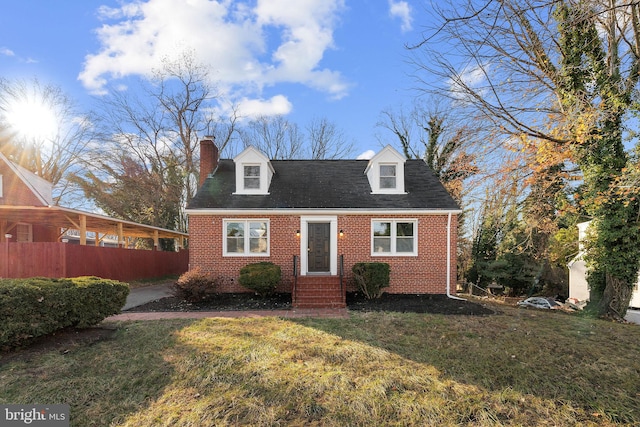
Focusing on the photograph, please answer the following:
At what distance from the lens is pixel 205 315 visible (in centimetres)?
862

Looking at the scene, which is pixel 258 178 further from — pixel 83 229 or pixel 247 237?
pixel 83 229

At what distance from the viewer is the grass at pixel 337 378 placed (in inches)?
140

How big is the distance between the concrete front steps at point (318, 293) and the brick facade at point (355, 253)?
3.29 feet

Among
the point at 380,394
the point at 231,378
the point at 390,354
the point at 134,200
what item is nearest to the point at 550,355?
the point at 390,354

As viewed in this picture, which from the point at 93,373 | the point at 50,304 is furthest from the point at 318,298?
the point at 50,304

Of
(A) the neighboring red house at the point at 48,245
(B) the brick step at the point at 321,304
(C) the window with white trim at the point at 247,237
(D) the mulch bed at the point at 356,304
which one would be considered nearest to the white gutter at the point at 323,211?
(C) the window with white trim at the point at 247,237

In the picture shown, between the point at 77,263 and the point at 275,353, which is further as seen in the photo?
the point at 77,263

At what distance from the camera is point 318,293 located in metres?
10.4

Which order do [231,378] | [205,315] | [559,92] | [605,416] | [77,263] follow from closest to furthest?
[605,416] → [231,378] → [205,315] → [559,92] → [77,263]

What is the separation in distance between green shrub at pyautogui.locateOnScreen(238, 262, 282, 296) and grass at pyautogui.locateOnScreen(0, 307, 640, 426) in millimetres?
3906

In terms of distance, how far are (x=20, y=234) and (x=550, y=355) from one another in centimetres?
2342

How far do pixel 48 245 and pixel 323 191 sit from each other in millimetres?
10389

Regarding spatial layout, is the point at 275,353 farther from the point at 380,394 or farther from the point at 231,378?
the point at 380,394

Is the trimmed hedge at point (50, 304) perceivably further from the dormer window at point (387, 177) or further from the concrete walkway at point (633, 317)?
the concrete walkway at point (633, 317)
